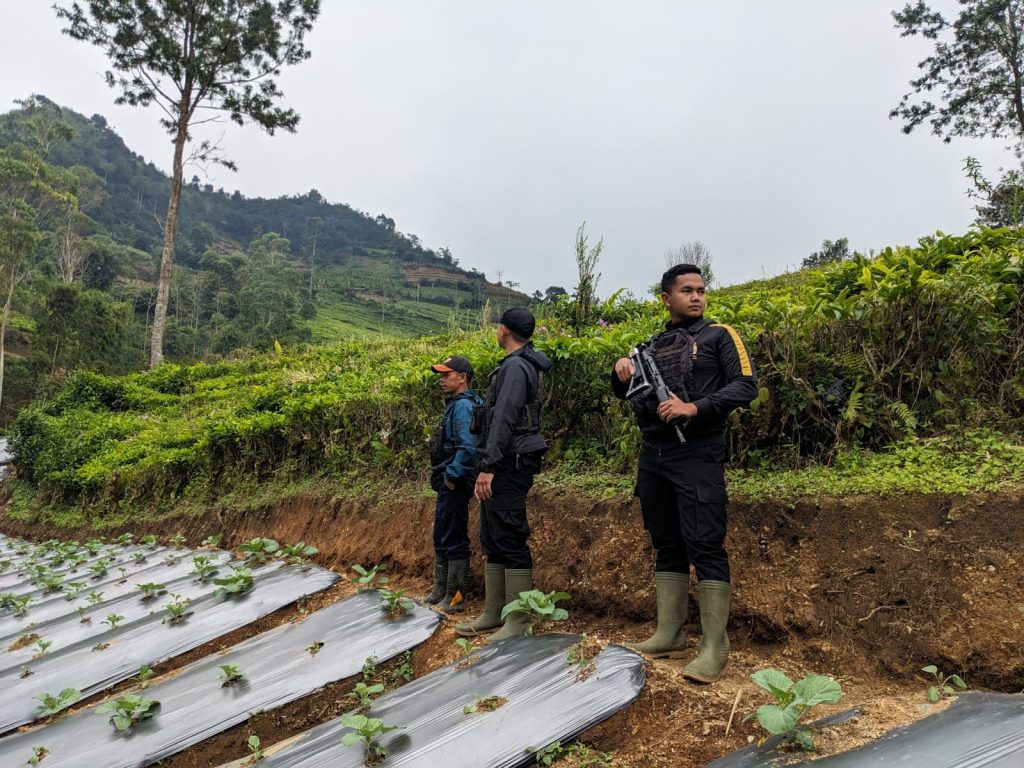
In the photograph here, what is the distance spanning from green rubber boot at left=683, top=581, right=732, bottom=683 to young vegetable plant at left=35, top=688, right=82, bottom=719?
3334 mm

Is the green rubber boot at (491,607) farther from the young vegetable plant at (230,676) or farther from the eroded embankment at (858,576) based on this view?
the young vegetable plant at (230,676)

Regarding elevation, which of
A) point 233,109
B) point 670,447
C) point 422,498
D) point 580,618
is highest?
point 233,109

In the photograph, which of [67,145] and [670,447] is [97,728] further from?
[67,145]

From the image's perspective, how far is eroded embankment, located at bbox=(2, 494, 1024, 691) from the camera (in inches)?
93.7

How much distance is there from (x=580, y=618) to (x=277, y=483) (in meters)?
4.88

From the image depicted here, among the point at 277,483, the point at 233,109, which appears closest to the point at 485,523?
the point at 277,483

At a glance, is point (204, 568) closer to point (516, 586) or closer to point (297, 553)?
point (297, 553)

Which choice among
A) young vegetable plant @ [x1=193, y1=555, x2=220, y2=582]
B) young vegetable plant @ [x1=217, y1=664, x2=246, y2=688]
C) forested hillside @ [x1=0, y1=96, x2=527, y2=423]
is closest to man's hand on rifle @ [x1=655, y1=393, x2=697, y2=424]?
young vegetable plant @ [x1=217, y1=664, x2=246, y2=688]

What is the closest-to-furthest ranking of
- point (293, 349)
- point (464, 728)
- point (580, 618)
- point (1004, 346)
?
1. point (464, 728)
2. point (1004, 346)
3. point (580, 618)
4. point (293, 349)

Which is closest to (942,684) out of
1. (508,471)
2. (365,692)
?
(508,471)

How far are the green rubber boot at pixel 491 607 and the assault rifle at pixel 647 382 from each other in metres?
1.32

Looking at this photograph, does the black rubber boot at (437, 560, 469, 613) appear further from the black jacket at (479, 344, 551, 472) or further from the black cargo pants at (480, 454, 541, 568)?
the black jacket at (479, 344, 551, 472)

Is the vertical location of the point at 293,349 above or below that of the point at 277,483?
above

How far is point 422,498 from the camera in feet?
17.1
